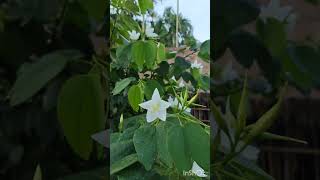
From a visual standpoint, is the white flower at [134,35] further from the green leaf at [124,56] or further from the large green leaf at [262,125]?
the large green leaf at [262,125]

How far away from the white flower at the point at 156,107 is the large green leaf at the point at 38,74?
0.17 m

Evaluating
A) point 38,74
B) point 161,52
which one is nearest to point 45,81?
point 38,74

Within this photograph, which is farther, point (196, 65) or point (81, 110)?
point (196, 65)

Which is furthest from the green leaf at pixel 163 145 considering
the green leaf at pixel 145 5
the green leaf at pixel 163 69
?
the green leaf at pixel 145 5

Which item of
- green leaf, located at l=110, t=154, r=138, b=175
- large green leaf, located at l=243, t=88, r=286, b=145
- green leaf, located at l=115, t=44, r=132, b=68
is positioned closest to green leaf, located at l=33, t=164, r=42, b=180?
green leaf, located at l=110, t=154, r=138, b=175

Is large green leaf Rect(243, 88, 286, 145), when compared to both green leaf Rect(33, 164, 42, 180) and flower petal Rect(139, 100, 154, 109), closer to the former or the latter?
flower petal Rect(139, 100, 154, 109)

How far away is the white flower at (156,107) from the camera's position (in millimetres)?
613

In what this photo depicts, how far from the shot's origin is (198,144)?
0.56 m

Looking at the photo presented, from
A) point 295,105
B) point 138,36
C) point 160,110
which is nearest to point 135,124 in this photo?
point 160,110

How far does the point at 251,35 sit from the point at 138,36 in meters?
0.21

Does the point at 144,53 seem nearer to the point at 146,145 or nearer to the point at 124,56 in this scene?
the point at 124,56

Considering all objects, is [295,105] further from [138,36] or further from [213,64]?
[138,36]

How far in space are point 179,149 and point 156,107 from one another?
0.09 meters

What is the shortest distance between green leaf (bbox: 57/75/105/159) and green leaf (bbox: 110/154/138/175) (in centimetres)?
5
